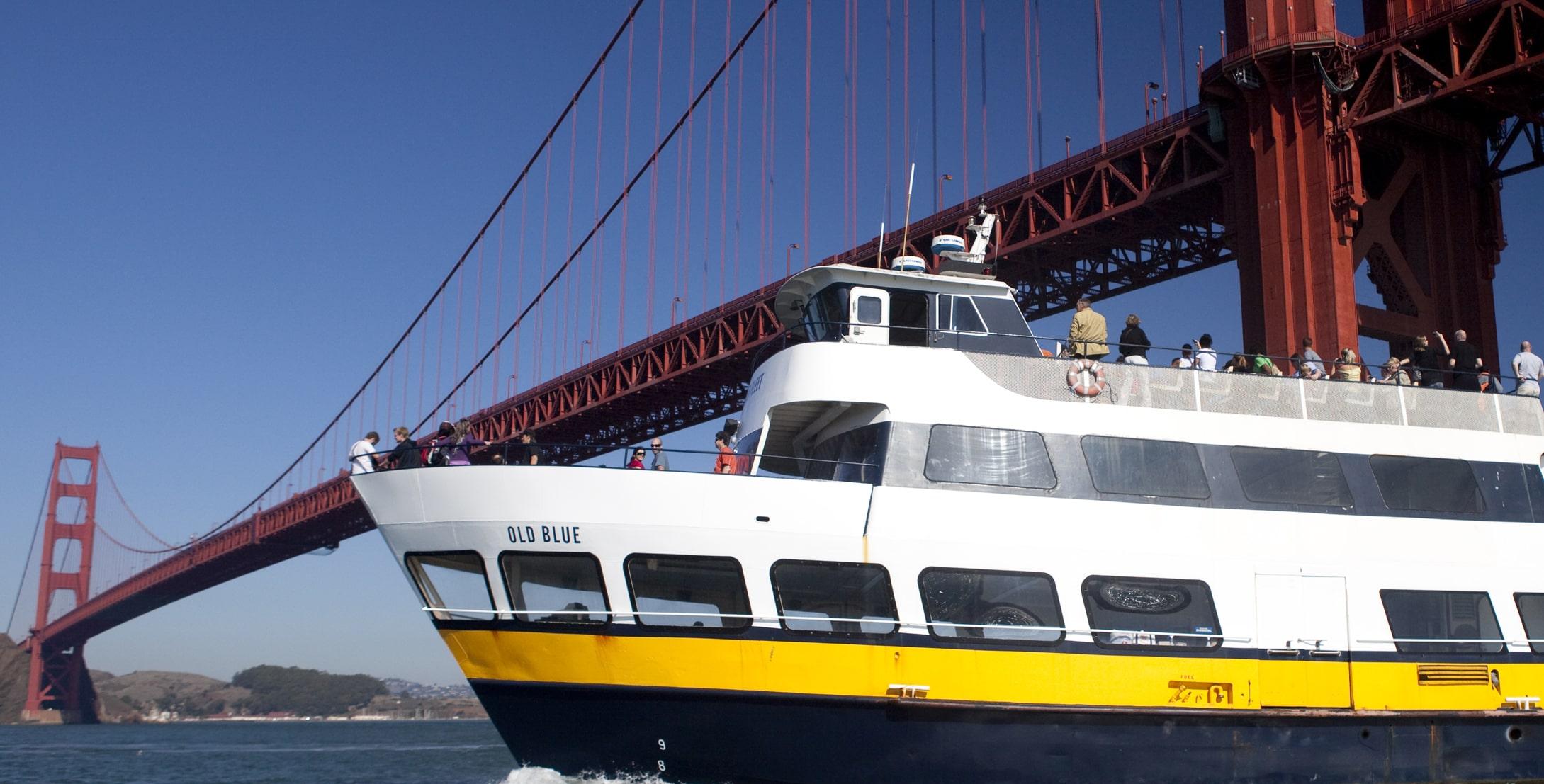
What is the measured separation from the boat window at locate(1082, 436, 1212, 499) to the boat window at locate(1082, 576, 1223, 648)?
828 mm

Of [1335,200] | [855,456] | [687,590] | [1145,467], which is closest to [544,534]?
[687,590]

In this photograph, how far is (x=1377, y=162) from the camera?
67.1ft

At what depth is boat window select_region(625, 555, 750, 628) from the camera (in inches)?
392

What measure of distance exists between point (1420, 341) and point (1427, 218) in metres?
7.74

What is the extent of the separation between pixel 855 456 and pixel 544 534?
9.20 feet

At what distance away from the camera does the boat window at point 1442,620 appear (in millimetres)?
10898

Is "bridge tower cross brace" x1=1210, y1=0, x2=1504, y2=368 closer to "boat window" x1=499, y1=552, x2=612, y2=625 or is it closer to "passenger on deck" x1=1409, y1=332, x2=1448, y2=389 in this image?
"passenger on deck" x1=1409, y1=332, x2=1448, y2=389

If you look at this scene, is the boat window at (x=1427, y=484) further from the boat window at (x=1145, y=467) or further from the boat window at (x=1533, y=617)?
the boat window at (x=1145, y=467)

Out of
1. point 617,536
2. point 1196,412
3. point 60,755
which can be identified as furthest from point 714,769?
point 60,755

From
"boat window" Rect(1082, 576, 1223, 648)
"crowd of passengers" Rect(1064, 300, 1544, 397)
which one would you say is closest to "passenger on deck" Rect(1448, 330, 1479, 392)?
"crowd of passengers" Rect(1064, 300, 1544, 397)

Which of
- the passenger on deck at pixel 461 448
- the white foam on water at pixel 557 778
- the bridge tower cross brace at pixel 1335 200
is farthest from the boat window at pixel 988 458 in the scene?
the bridge tower cross brace at pixel 1335 200

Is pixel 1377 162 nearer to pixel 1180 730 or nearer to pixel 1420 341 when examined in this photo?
pixel 1420 341

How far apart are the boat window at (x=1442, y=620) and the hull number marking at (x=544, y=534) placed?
714 cm

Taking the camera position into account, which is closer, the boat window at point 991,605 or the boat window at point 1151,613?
the boat window at point 991,605
